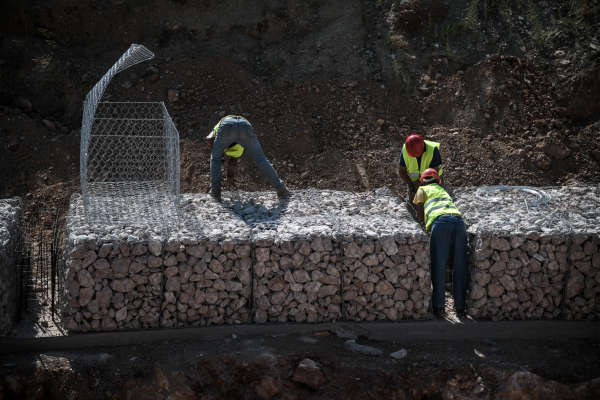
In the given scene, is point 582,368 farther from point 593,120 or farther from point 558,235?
point 593,120

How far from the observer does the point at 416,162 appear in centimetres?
815

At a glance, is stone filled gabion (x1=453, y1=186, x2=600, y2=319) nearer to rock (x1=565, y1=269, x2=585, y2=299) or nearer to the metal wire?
rock (x1=565, y1=269, x2=585, y2=299)

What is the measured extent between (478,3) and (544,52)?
2.05 metres

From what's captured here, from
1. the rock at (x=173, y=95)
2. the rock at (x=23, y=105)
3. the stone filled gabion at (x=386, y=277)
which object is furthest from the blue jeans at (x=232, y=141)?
the rock at (x=23, y=105)

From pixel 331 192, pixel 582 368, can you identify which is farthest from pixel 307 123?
pixel 582 368

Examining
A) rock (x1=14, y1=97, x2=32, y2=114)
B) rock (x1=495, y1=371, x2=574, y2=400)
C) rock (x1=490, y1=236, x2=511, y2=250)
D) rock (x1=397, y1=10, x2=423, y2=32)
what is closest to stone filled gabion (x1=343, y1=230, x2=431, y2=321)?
rock (x1=490, y1=236, x2=511, y2=250)

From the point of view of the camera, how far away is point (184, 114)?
11680 millimetres

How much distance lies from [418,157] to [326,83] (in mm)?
4441

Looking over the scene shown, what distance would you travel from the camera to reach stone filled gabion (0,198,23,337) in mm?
6188

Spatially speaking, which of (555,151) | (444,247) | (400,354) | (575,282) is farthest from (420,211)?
(555,151)

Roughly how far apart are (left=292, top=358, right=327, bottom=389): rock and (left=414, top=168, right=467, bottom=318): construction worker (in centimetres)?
174

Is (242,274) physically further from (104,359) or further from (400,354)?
(400,354)

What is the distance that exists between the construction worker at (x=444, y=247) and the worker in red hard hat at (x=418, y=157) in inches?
49.8

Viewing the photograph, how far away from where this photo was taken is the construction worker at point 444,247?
6617 mm
